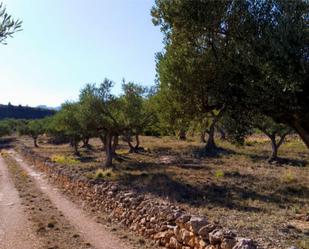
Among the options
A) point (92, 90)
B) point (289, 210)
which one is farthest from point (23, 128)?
point (289, 210)

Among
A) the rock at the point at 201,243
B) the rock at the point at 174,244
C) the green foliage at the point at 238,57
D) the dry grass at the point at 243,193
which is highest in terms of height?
the green foliage at the point at 238,57

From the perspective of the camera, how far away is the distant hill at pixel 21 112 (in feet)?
577

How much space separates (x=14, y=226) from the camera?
61.5 ft

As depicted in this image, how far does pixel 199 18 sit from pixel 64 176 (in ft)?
72.2

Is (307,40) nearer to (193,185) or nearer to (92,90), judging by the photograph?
(193,185)

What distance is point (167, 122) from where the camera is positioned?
17.7 m

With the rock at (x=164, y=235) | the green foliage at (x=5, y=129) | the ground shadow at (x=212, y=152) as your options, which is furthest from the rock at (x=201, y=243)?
the green foliage at (x=5, y=129)

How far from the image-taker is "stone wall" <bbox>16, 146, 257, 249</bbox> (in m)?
12.2

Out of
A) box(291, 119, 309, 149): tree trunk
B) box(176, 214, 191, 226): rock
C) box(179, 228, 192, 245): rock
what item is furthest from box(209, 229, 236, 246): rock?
box(291, 119, 309, 149): tree trunk

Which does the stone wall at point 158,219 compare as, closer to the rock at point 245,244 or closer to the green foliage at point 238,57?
the rock at point 245,244

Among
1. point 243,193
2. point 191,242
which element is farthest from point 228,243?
point 243,193

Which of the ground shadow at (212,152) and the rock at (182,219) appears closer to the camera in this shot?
the rock at (182,219)

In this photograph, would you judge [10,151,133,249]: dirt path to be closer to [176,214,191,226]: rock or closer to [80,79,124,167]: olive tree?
[176,214,191,226]: rock

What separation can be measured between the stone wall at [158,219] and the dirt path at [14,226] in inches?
163
